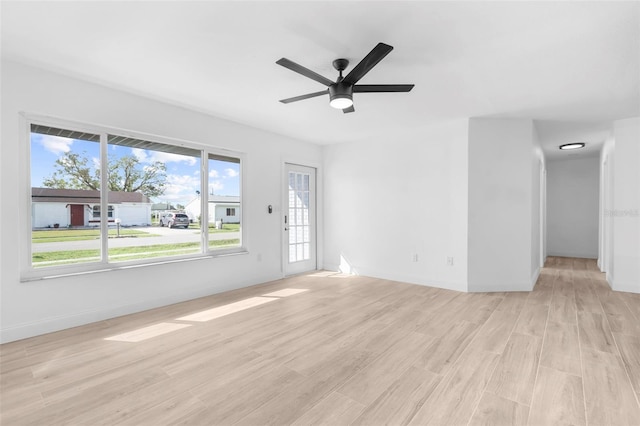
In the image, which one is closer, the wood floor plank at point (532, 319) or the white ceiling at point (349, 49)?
the white ceiling at point (349, 49)

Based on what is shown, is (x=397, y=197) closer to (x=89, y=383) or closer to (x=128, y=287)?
(x=128, y=287)

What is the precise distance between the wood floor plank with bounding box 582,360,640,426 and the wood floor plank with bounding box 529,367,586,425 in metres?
0.05

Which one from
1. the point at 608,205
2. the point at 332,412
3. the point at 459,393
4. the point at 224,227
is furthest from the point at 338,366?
the point at 608,205

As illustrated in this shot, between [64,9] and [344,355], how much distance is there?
131 inches

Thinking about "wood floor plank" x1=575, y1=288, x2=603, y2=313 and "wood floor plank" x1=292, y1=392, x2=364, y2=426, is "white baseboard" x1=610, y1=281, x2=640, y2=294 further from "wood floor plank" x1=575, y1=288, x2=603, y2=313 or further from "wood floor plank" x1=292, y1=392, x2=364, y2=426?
"wood floor plank" x1=292, y1=392, x2=364, y2=426

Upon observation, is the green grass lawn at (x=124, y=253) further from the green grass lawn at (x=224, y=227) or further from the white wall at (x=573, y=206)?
the white wall at (x=573, y=206)

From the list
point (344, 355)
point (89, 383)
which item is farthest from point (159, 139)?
point (344, 355)

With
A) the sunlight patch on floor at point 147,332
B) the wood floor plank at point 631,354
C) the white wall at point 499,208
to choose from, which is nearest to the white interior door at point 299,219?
the sunlight patch on floor at point 147,332

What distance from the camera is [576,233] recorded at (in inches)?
293

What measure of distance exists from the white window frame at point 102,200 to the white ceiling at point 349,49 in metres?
0.54

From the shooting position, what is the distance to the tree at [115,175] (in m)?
3.22

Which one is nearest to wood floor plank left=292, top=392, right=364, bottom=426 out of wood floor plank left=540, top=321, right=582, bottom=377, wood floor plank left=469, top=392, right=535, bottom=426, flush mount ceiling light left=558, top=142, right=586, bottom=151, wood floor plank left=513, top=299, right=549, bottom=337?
wood floor plank left=469, top=392, right=535, bottom=426

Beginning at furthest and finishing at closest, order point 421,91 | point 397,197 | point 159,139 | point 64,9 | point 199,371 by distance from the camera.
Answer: point 397,197 < point 159,139 < point 421,91 < point 199,371 < point 64,9

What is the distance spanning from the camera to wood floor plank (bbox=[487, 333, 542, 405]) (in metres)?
2.01
